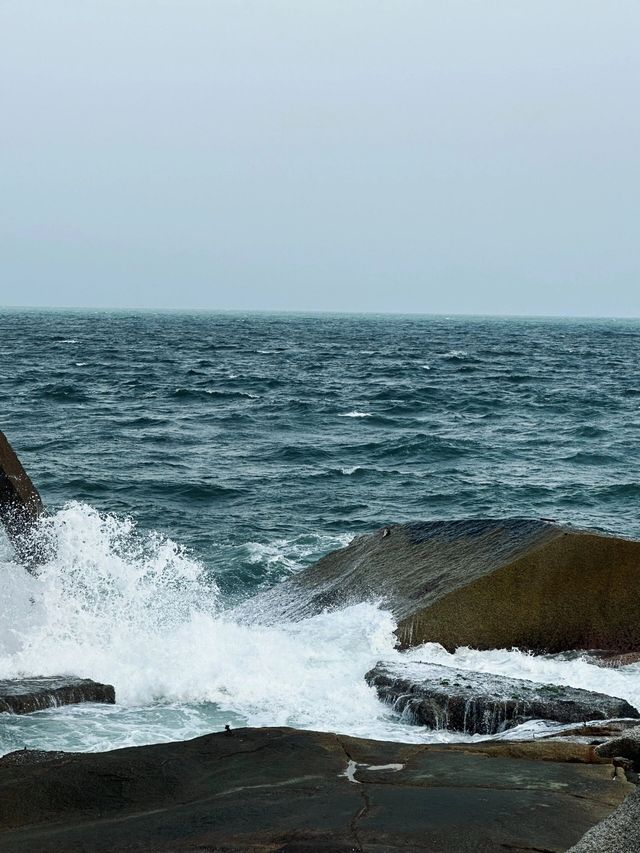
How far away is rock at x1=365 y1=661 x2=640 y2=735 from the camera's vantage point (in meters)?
7.05

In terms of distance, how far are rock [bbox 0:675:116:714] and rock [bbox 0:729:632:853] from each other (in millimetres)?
1706

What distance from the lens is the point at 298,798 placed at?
4871 millimetres

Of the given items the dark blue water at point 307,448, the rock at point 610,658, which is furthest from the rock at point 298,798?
the dark blue water at point 307,448

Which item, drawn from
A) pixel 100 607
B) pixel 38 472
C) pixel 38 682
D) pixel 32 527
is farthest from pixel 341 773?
pixel 38 472

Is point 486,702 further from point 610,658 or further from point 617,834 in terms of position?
point 617,834

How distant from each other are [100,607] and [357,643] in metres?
2.73

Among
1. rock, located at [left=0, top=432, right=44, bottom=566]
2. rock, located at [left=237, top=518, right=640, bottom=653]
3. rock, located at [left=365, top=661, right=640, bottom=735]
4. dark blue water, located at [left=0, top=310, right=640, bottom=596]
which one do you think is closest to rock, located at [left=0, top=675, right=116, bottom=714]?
rock, located at [left=365, top=661, right=640, bottom=735]

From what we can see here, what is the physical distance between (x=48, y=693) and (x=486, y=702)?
3.30 metres

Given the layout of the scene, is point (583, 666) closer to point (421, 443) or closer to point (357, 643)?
point (357, 643)

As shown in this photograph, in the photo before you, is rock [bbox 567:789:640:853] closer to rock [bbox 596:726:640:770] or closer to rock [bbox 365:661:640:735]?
rock [bbox 596:726:640:770]

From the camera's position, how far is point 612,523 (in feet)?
55.0

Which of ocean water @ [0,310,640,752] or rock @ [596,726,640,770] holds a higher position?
rock @ [596,726,640,770]

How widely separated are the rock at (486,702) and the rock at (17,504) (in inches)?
179

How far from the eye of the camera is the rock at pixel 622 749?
5371mm
